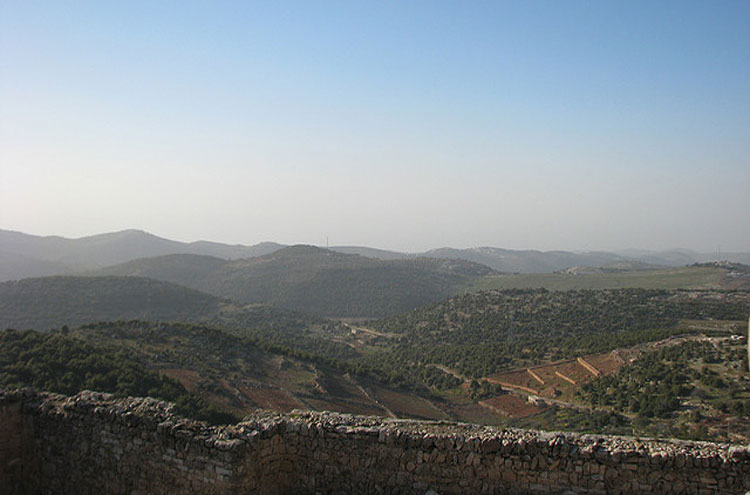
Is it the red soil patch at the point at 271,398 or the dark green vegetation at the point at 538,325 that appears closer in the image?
the red soil patch at the point at 271,398

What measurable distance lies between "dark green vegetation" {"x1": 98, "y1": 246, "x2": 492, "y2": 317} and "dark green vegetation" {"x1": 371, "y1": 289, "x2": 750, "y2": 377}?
25.5 metres

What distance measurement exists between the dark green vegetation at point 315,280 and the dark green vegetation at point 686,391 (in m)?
58.3

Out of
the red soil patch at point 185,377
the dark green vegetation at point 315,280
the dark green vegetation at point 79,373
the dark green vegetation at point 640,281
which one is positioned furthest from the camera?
the dark green vegetation at point 315,280

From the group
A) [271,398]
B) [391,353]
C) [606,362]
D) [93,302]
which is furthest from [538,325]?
[93,302]

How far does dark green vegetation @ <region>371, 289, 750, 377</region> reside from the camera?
39.2m

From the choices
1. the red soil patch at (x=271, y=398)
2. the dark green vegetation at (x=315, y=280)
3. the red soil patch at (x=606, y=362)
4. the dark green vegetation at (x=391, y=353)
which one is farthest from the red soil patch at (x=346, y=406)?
the dark green vegetation at (x=315, y=280)

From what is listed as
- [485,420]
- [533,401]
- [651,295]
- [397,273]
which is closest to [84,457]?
[485,420]

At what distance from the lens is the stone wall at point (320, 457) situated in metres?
5.75

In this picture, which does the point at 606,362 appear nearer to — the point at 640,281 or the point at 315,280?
the point at 640,281

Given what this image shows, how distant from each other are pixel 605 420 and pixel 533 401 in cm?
810

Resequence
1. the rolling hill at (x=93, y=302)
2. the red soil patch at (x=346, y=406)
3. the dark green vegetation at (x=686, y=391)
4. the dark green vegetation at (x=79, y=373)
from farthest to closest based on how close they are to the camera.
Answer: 1. the rolling hill at (x=93, y=302)
2. the red soil patch at (x=346, y=406)
3. the dark green vegetation at (x=686, y=391)
4. the dark green vegetation at (x=79, y=373)

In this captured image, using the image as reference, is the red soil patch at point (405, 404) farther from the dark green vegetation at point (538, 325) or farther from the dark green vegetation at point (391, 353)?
the dark green vegetation at point (538, 325)

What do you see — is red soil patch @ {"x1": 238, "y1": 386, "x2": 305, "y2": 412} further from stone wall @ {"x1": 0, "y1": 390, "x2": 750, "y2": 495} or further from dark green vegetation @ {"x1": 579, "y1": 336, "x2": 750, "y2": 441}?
stone wall @ {"x1": 0, "y1": 390, "x2": 750, "y2": 495}

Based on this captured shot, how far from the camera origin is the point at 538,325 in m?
51.4
